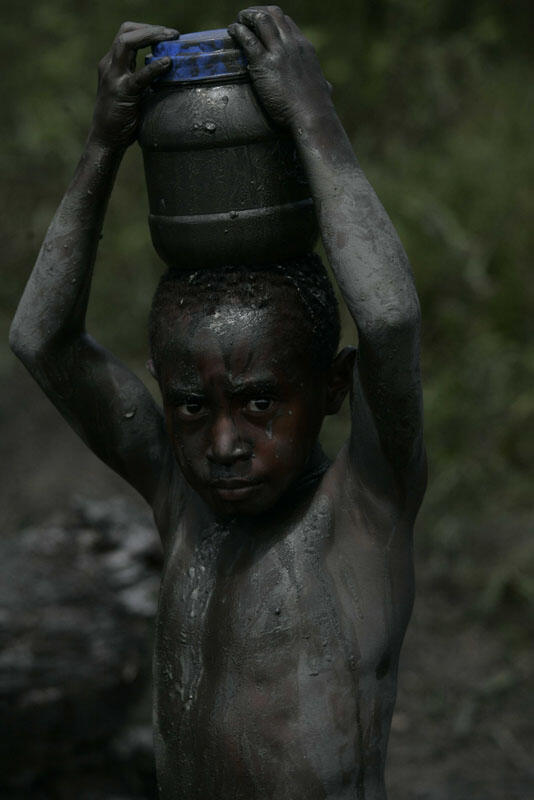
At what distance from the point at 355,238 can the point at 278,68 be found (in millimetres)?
329

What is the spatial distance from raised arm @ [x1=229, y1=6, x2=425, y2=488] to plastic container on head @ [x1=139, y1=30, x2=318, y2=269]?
0.06 metres

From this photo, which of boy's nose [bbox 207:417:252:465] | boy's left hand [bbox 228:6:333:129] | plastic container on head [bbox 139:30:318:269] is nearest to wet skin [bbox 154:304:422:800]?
boy's nose [bbox 207:417:252:465]

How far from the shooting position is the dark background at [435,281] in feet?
16.5

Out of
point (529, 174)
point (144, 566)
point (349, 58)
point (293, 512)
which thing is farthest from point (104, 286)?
point (293, 512)

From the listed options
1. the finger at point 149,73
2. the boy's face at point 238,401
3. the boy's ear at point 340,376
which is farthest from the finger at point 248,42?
the boy's ear at point 340,376

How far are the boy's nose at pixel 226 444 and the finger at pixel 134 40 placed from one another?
695mm

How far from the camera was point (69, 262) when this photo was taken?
256cm

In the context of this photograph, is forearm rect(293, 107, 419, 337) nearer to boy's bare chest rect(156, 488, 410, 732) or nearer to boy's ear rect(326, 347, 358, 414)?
boy's ear rect(326, 347, 358, 414)

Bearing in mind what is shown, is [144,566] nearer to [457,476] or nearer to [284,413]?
[457,476]

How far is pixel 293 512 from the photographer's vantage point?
8.34 ft

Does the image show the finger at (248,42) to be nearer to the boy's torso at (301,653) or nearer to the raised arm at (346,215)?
the raised arm at (346,215)

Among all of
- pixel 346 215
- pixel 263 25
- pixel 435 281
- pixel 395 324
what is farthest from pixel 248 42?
pixel 435 281

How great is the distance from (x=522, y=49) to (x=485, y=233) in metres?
2.34

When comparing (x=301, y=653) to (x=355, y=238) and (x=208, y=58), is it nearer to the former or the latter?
(x=355, y=238)
